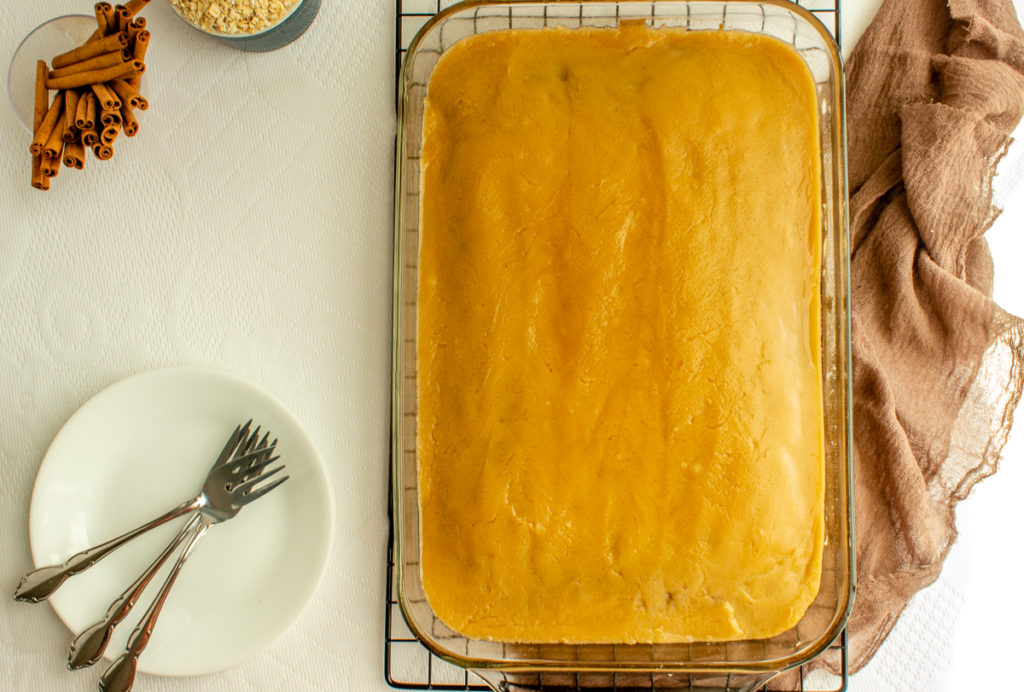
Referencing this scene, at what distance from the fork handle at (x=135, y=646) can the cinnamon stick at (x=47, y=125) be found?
1.67ft

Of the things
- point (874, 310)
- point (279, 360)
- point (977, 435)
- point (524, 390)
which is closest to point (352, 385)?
point (279, 360)

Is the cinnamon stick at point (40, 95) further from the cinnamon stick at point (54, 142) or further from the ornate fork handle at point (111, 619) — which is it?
the ornate fork handle at point (111, 619)

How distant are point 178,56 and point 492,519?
72 centimetres

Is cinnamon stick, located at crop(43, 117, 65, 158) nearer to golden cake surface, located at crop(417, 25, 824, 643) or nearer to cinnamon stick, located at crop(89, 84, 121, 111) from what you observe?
cinnamon stick, located at crop(89, 84, 121, 111)

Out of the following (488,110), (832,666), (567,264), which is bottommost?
(832,666)

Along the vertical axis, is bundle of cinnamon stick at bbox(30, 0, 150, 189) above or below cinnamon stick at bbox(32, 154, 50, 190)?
above

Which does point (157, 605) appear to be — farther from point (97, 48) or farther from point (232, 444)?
point (97, 48)

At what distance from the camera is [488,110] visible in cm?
85

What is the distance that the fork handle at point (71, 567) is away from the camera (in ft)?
2.91

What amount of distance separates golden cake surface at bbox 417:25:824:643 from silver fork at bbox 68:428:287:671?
8.6 inches

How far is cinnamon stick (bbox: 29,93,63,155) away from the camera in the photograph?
89 centimetres

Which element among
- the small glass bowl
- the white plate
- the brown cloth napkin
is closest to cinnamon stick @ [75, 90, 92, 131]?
the small glass bowl

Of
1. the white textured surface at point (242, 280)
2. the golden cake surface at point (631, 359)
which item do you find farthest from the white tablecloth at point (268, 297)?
the golden cake surface at point (631, 359)

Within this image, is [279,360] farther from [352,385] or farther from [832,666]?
[832,666]
